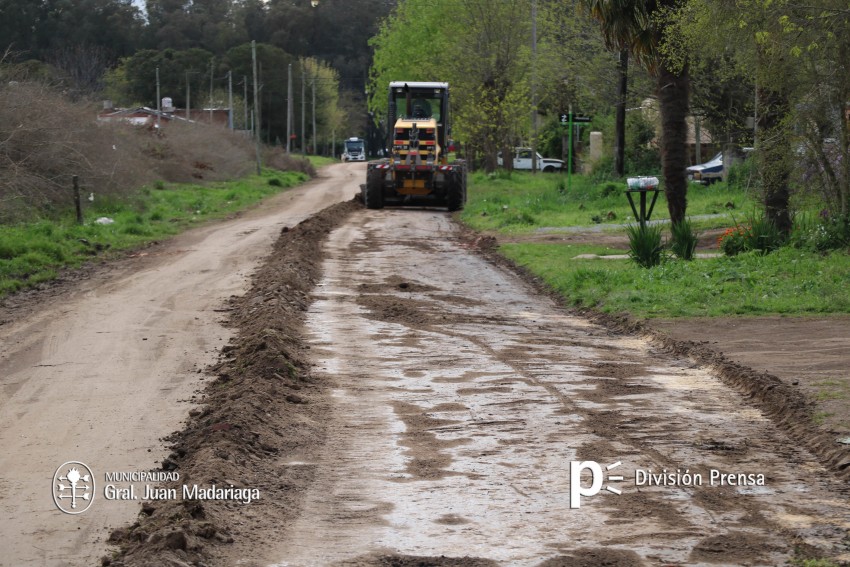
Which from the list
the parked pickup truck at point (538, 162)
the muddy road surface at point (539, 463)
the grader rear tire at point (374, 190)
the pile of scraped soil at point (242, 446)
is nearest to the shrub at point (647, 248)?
the muddy road surface at point (539, 463)

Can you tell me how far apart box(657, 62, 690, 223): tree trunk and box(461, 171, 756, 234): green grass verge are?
16.8 feet

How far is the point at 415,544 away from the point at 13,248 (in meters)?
16.9

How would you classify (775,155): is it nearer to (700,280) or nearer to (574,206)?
(700,280)

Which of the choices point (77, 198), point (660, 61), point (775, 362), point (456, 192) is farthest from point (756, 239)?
point (456, 192)

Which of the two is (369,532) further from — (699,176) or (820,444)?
(699,176)

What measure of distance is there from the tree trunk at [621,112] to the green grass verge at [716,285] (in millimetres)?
17250

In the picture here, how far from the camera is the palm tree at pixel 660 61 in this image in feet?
65.7

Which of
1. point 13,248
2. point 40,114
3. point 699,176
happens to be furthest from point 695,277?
point 699,176

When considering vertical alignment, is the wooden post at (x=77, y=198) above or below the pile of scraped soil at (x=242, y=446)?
above

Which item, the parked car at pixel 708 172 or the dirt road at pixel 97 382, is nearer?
the dirt road at pixel 97 382

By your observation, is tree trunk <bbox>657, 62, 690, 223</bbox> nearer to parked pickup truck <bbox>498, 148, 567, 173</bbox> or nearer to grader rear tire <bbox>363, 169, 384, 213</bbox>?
grader rear tire <bbox>363, 169, 384, 213</bbox>

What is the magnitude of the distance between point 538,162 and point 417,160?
104 feet

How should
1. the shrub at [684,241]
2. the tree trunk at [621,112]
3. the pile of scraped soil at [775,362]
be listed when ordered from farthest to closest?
the tree trunk at [621,112], the shrub at [684,241], the pile of scraped soil at [775,362]

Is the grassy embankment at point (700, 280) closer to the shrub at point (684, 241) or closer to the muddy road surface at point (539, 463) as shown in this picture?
the shrub at point (684, 241)
